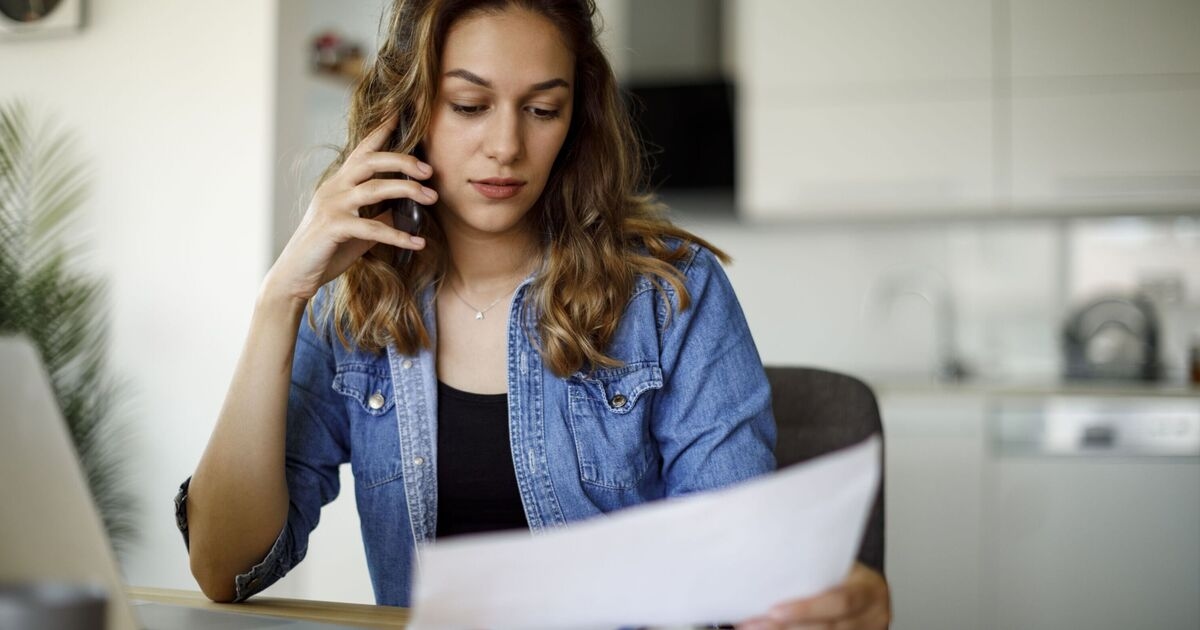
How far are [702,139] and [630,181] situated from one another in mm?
2183

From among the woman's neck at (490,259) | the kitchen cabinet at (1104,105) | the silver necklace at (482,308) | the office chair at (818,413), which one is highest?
the kitchen cabinet at (1104,105)

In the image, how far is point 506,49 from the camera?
1296mm

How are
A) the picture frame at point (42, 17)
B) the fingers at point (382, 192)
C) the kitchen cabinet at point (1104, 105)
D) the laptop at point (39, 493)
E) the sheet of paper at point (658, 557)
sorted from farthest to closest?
the kitchen cabinet at point (1104, 105)
the picture frame at point (42, 17)
the fingers at point (382, 192)
the laptop at point (39, 493)
the sheet of paper at point (658, 557)

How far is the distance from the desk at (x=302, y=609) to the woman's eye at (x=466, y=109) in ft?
1.96

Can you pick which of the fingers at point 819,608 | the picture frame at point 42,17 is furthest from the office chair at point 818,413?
the picture frame at point 42,17

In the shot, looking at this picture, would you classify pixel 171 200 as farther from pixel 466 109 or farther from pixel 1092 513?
pixel 1092 513

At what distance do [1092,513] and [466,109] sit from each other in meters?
2.49

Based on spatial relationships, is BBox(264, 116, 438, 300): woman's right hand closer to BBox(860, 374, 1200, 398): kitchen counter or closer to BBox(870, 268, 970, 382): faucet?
BBox(860, 374, 1200, 398): kitchen counter

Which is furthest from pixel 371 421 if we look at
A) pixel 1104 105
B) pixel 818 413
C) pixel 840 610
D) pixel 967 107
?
pixel 1104 105

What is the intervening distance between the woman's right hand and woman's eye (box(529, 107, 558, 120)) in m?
0.15

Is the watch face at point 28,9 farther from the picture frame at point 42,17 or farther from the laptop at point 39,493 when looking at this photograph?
the laptop at point 39,493

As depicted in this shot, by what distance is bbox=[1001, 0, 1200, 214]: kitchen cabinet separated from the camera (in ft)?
10.9

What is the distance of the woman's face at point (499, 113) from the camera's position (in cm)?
129

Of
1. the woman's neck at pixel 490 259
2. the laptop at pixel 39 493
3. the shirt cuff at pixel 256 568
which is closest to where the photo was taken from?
the laptop at pixel 39 493
